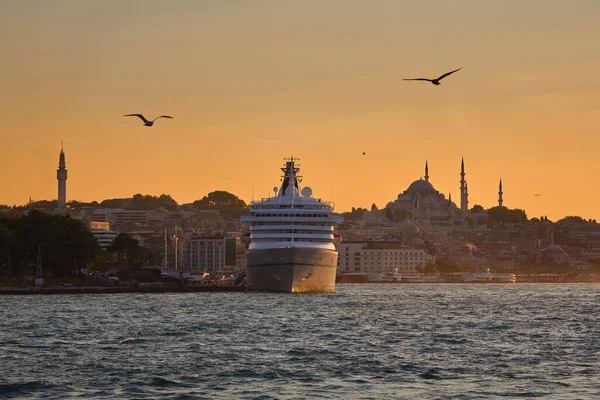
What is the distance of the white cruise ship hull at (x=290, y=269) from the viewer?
130375mm

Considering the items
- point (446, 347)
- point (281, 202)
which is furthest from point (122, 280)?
point (446, 347)

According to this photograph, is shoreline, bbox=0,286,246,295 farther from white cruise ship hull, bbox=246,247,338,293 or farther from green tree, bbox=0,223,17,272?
white cruise ship hull, bbox=246,247,338,293

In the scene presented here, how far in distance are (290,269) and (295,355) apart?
236 feet

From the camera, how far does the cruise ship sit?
13088 centimetres

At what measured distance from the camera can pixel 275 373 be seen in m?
51.7

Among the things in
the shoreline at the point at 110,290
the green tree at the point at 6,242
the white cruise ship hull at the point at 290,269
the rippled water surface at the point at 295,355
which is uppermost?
the green tree at the point at 6,242

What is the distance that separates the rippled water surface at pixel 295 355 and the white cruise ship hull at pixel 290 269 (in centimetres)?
3695

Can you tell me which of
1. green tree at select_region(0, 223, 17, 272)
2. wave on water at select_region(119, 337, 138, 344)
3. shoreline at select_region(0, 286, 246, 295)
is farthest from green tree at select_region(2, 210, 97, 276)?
wave on water at select_region(119, 337, 138, 344)

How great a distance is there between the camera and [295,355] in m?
58.3

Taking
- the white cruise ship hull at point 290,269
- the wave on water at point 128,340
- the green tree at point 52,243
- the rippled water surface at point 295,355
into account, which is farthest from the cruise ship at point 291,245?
the wave on water at point 128,340

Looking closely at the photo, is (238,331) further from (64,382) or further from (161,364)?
(64,382)

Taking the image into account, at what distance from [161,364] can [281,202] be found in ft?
276

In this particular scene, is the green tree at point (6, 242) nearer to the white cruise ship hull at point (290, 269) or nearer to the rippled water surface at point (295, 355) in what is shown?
the white cruise ship hull at point (290, 269)

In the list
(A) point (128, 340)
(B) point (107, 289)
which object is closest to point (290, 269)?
(B) point (107, 289)
